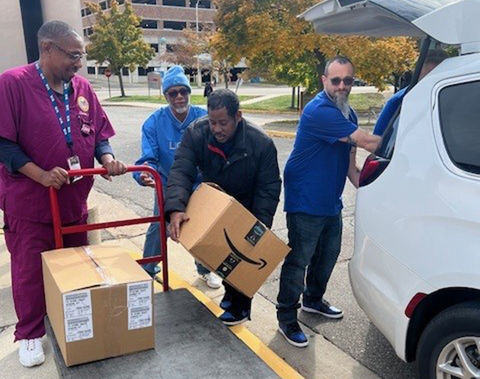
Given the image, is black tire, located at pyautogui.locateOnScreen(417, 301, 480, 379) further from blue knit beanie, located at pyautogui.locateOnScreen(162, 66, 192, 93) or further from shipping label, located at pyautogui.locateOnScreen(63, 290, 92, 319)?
blue knit beanie, located at pyautogui.locateOnScreen(162, 66, 192, 93)

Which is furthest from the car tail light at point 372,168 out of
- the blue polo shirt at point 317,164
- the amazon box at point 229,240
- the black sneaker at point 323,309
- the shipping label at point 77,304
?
the shipping label at point 77,304

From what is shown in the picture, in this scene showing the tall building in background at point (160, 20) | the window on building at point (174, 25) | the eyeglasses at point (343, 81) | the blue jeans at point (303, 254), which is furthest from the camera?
the window on building at point (174, 25)

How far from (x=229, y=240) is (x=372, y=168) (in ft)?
2.96

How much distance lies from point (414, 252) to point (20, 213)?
225 cm

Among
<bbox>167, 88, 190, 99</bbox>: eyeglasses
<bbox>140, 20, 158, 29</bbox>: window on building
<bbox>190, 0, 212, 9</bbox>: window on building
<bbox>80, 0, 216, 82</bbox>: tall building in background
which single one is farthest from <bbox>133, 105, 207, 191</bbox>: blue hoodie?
<bbox>190, 0, 212, 9</bbox>: window on building

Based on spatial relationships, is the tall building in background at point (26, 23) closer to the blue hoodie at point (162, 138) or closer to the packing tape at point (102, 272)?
the blue hoodie at point (162, 138)

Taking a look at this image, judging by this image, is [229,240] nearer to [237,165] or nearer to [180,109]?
[237,165]

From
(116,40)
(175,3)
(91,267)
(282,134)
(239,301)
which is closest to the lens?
(91,267)

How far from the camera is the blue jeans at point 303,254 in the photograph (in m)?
3.22

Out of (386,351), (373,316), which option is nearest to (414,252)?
(373,316)

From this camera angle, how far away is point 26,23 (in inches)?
157

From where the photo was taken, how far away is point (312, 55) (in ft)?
54.6

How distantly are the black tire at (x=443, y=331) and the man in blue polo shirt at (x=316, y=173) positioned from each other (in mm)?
1024

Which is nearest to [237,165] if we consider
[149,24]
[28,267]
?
[28,267]
